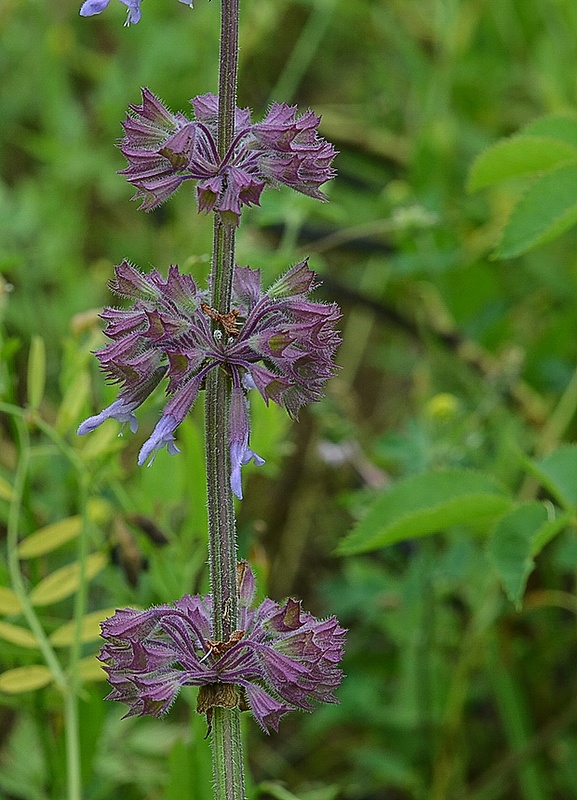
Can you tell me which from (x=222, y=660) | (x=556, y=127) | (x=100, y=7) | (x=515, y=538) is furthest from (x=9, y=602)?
(x=556, y=127)

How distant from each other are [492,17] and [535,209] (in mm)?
1655

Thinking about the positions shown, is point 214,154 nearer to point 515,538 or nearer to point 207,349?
point 207,349

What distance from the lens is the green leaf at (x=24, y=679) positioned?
1.11 meters

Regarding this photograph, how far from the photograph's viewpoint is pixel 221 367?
79 cm

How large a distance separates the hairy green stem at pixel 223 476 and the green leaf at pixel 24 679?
35 cm

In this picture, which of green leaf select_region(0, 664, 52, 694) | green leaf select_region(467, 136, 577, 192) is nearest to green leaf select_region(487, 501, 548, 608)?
green leaf select_region(467, 136, 577, 192)

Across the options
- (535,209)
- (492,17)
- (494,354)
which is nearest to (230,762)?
(535,209)

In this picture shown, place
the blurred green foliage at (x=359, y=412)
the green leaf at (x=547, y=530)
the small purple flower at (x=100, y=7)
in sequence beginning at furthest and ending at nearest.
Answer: the blurred green foliage at (x=359, y=412) < the green leaf at (x=547, y=530) < the small purple flower at (x=100, y=7)

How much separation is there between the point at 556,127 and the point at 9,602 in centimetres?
85

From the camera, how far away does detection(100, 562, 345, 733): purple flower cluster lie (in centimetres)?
80

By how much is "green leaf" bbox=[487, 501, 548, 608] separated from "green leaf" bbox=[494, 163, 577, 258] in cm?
29

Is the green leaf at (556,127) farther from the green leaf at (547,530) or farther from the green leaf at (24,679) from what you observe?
the green leaf at (24,679)

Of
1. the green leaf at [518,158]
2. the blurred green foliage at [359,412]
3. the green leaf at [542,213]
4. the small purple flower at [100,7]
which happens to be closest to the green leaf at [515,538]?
the blurred green foliage at [359,412]

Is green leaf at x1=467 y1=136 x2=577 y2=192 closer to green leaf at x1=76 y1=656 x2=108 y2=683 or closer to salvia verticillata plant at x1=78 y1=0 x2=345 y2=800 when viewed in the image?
salvia verticillata plant at x1=78 y1=0 x2=345 y2=800
